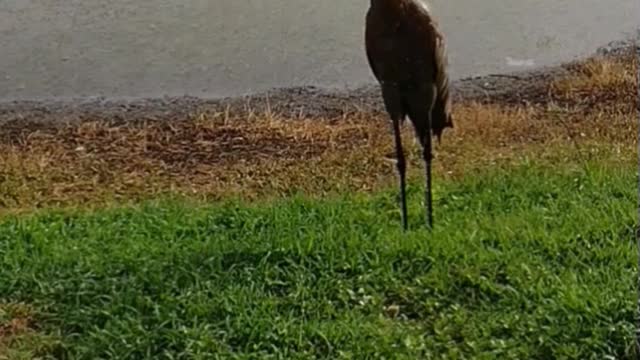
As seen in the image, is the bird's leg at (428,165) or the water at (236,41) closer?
the bird's leg at (428,165)

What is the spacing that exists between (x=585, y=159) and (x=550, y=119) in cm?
103

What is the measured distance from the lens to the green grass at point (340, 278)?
3.34m

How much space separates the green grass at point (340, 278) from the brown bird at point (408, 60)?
36 centimetres

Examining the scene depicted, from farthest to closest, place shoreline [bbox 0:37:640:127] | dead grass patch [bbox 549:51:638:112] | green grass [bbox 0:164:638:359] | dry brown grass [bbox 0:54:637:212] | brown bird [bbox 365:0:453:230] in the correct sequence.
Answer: shoreline [bbox 0:37:640:127]
dead grass patch [bbox 549:51:638:112]
dry brown grass [bbox 0:54:637:212]
brown bird [bbox 365:0:453:230]
green grass [bbox 0:164:638:359]

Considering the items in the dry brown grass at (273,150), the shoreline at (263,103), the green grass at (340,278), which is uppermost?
the shoreline at (263,103)

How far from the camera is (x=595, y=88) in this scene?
6.71m

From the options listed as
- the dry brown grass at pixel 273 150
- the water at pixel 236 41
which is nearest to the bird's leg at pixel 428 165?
the dry brown grass at pixel 273 150

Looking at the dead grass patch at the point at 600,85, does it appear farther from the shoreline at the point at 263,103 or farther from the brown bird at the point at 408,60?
the brown bird at the point at 408,60

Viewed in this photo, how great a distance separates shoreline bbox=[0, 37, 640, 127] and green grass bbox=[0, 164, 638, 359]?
6.19ft

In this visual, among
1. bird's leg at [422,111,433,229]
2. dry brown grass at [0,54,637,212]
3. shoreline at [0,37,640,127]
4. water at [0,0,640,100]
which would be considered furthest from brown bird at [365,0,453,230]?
water at [0,0,640,100]

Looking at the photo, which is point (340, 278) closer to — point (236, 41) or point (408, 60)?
point (408, 60)

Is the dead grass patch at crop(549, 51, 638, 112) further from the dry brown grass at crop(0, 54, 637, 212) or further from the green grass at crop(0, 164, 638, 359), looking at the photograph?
the green grass at crop(0, 164, 638, 359)

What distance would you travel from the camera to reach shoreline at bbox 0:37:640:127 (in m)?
6.51

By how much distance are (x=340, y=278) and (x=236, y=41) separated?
3.91 metres
